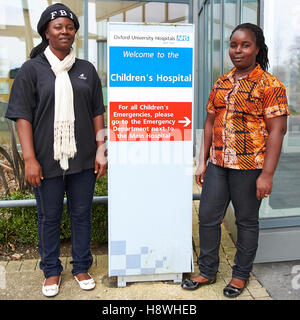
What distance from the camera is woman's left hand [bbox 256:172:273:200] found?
8.59 ft

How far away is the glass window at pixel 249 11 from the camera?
3.41m

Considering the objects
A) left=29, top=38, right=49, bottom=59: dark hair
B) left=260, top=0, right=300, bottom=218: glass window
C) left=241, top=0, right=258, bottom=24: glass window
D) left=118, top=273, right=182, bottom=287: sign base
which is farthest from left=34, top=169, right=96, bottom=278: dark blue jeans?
left=241, top=0, right=258, bottom=24: glass window

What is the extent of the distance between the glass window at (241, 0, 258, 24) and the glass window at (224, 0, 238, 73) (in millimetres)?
282

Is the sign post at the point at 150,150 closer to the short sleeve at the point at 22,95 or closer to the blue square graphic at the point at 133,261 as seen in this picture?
the blue square graphic at the point at 133,261

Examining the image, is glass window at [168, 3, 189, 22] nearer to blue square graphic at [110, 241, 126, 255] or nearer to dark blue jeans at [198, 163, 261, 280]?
dark blue jeans at [198, 163, 261, 280]

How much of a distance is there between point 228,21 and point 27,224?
311cm

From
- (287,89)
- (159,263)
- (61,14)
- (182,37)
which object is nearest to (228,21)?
(287,89)

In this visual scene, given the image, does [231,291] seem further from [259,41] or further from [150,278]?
[259,41]

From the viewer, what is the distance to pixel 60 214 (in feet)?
9.77

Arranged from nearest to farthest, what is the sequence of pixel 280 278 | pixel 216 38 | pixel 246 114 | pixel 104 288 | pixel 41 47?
pixel 246 114 < pixel 41 47 < pixel 104 288 < pixel 280 278 < pixel 216 38

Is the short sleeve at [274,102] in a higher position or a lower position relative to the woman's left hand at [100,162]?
higher

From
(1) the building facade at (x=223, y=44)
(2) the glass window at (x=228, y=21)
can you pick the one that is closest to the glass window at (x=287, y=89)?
(1) the building facade at (x=223, y=44)

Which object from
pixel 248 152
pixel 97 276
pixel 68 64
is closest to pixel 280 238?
pixel 248 152

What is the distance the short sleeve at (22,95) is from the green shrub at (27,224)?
1.24 m
